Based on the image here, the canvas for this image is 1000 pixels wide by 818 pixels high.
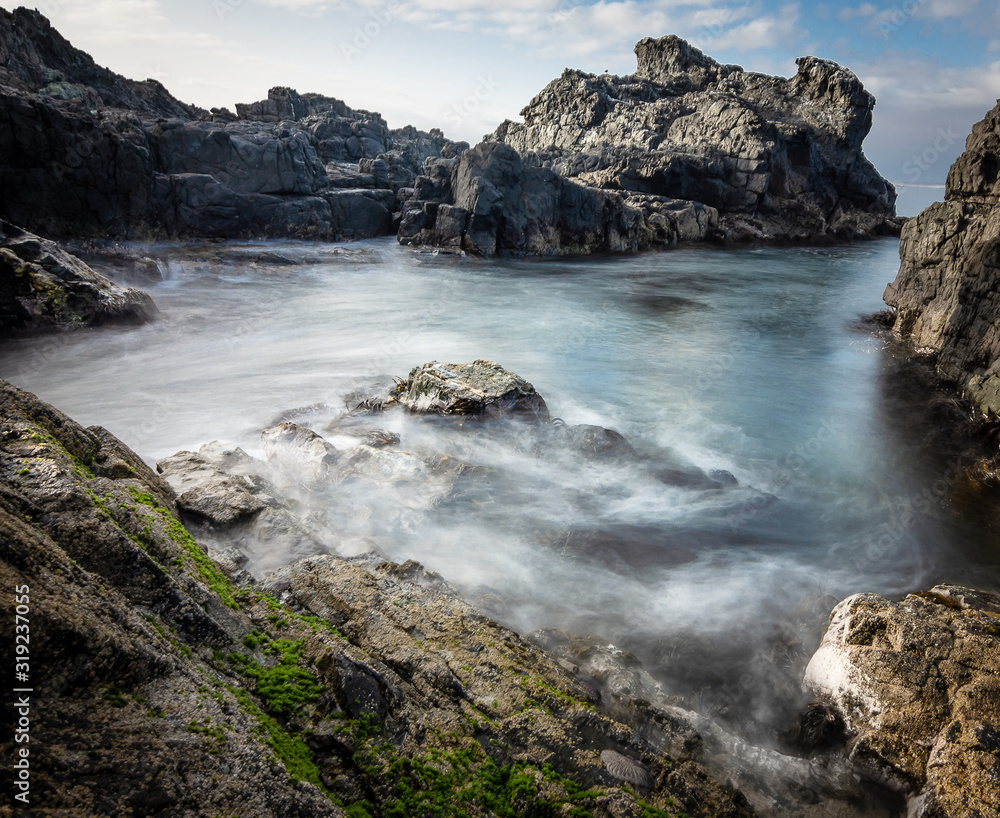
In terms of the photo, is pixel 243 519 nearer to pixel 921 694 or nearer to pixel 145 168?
pixel 921 694

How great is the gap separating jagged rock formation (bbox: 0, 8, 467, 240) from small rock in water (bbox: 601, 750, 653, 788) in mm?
28056

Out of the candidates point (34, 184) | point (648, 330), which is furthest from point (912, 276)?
point (34, 184)

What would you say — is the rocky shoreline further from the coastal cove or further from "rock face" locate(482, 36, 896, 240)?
"rock face" locate(482, 36, 896, 240)

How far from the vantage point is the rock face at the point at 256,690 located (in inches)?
83.8

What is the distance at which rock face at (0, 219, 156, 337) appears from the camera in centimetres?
1202

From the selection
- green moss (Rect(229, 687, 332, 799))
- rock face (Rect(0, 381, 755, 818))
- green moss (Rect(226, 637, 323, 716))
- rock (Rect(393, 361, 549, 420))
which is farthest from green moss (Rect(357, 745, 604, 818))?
rock (Rect(393, 361, 549, 420))

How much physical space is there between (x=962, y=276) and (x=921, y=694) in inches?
486

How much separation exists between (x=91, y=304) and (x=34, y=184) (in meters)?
13.6

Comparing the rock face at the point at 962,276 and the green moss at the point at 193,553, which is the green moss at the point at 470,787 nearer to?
the green moss at the point at 193,553

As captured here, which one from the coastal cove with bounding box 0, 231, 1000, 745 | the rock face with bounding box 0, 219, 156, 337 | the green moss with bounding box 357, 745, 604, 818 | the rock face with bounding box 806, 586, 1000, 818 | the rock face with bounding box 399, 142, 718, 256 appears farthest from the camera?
the rock face with bounding box 399, 142, 718, 256

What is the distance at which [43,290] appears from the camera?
1250 cm

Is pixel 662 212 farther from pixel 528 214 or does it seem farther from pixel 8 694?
pixel 8 694

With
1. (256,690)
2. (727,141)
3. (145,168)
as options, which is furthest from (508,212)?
(256,690)

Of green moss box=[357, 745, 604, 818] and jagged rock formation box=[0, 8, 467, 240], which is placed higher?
Result: jagged rock formation box=[0, 8, 467, 240]
